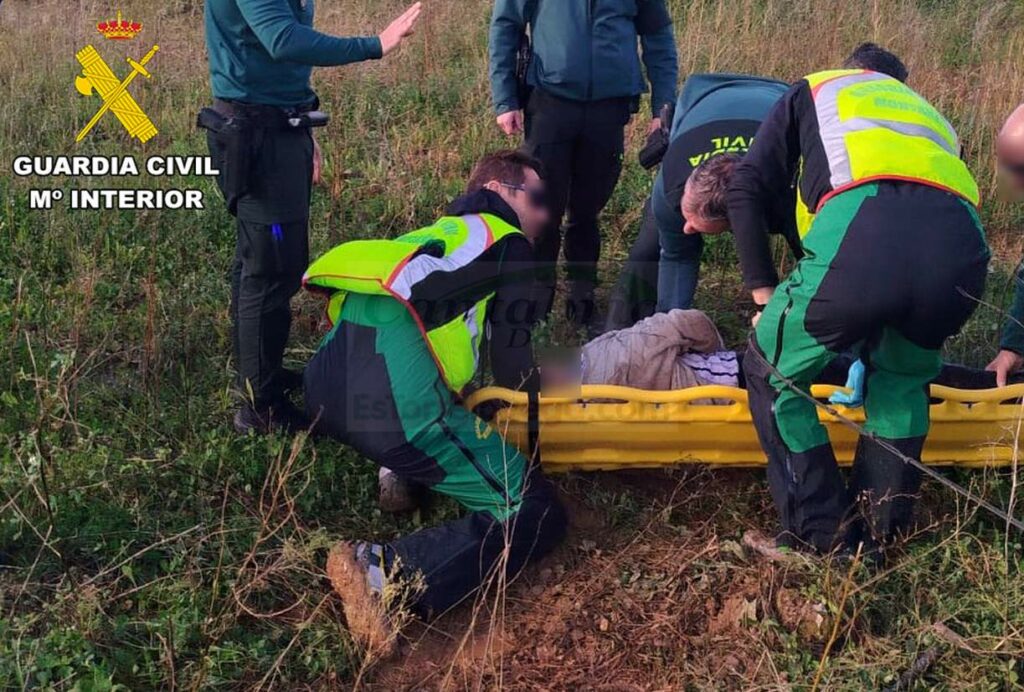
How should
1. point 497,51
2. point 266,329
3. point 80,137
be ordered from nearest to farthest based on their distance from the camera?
point 266,329 < point 497,51 < point 80,137

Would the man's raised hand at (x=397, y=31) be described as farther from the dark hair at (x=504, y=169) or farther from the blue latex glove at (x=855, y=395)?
the blue latex glove at (x=855, y=395)

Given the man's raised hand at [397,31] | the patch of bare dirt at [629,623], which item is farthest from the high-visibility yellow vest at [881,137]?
the man's raised hand at [397,31]

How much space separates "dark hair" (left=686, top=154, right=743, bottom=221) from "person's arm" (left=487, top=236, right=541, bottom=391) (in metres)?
0.67

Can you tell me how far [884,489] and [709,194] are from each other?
1170mm

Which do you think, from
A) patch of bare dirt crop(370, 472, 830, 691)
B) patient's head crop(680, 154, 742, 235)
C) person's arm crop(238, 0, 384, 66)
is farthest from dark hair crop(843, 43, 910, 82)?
person's arm crop(238, 0, 384, 66)

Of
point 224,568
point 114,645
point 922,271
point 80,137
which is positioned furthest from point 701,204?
point 80,137

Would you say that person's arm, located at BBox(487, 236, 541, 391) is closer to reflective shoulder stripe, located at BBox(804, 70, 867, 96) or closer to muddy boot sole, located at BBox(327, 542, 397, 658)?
muddy boot sole, located at BBox(327, 542, 397, 658)

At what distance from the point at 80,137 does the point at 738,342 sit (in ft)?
14.1

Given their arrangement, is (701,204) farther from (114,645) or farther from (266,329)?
(114,645)

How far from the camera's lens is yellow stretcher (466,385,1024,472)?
3480mm

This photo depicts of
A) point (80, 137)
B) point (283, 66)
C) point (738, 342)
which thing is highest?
point (283, 66)

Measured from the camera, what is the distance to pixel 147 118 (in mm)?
6738

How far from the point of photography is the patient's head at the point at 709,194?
11.6 feet

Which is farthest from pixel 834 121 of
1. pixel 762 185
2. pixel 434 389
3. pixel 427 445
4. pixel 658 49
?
pixel 658 49
